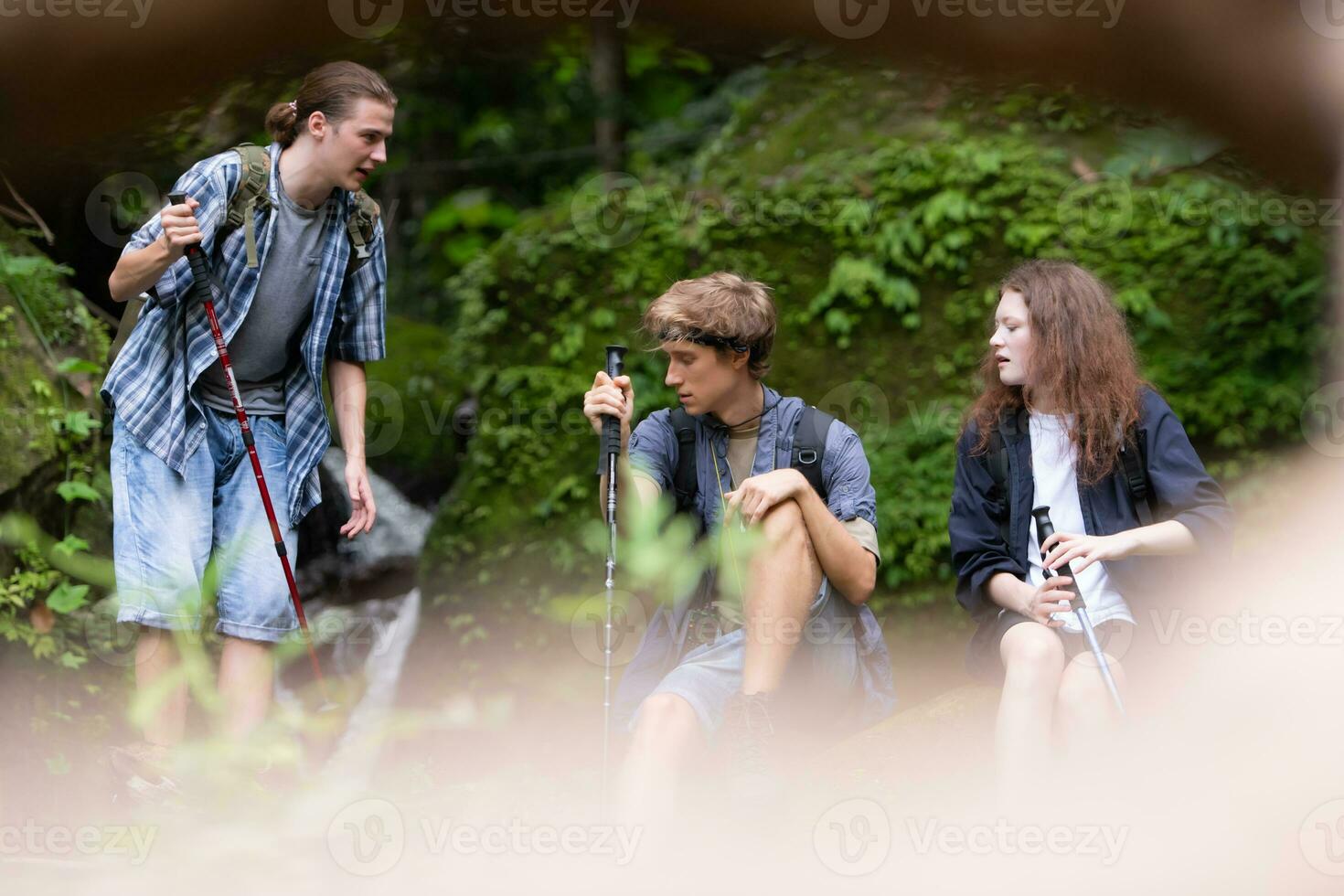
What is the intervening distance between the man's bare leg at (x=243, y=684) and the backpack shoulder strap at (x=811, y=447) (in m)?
1.59

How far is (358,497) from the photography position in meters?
3.63

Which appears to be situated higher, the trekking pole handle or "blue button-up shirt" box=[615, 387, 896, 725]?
the trekking pole handle

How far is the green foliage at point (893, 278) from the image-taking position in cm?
532

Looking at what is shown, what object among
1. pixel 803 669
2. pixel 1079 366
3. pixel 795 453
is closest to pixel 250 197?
pixel 795 453

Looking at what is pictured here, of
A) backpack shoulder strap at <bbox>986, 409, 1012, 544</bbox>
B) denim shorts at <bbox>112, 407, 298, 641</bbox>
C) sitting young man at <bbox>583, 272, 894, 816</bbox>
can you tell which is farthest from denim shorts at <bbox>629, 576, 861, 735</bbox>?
denim shorts at <bbox>112, 407, 298, 641</bbox>

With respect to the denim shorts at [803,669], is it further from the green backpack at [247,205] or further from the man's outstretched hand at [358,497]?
the green backpack at [247,205]

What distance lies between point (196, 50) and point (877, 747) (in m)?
4.08

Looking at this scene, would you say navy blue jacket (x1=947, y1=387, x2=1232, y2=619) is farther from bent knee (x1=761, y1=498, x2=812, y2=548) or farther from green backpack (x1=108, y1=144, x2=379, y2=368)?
green backpack (x1=108, y1=144, x2=379, y2=368)

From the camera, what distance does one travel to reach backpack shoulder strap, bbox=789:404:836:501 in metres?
3.61

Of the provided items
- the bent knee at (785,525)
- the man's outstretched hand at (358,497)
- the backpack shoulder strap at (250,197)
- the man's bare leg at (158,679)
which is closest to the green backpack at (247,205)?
the backpack shoulder strap at (250,197)

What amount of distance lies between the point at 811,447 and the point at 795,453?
5 centimetres

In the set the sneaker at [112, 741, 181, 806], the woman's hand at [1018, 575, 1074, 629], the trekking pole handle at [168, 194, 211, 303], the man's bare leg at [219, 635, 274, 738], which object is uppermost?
the trekking pole handle at [168, 194, 211, 303]

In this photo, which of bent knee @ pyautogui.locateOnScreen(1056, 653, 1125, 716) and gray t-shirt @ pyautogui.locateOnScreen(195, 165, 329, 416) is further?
gray t-shirt @ pyautogui.locateOnScreen(195, 165, 329, 416)

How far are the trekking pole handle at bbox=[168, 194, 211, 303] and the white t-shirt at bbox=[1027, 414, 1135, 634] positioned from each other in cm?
236
